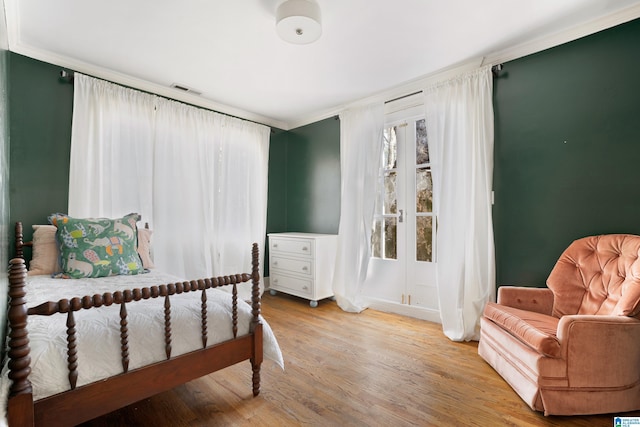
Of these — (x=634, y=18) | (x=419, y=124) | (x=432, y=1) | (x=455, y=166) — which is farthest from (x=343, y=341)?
(x=634, y=18)

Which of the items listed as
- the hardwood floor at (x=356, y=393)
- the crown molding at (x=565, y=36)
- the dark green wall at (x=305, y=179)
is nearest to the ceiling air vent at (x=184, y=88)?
the dark green wall at (x=305, y=179)

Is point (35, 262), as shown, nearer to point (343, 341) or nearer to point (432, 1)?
point (343, 341)

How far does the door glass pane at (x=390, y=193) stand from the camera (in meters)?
3.50

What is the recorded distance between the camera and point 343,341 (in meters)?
2.64

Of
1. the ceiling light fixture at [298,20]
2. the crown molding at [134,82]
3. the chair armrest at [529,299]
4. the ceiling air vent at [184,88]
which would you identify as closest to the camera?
the ceiling light fixture at [298,20]

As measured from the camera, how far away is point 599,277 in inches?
77.5

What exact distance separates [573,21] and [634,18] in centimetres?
34

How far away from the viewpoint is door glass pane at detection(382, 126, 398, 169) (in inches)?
138

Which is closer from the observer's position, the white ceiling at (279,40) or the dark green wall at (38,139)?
the white ceiling at (279,40)

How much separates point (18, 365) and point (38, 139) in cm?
232

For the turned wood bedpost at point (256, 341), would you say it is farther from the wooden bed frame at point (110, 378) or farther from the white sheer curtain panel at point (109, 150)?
the white sheer curtain panel at point (109, 150)

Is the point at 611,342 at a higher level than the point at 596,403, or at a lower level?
higher

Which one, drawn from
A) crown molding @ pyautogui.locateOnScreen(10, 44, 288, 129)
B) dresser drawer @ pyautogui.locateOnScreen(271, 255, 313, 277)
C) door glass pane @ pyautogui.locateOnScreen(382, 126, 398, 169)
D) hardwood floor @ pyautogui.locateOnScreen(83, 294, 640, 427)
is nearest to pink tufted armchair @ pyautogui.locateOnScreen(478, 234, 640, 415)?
hardwood floor @ pyautogui.locateOnScreen(83, 294, 640, 427)

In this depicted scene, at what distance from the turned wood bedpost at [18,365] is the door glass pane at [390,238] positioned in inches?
121
